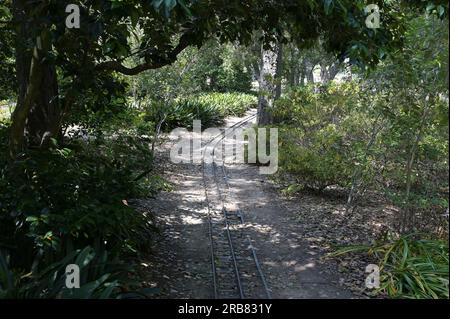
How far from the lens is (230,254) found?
830cm

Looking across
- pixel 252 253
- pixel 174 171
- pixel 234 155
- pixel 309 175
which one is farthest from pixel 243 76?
pixel 252 253

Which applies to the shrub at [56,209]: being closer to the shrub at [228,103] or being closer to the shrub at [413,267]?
the shrub at [413,267]

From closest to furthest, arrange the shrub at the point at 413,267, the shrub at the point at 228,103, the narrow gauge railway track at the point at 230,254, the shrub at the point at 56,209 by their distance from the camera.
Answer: the shrub at the point at 56,209
the shrub at the point at 413,267
the narrow gauge railway track at the point at 230,254
the shrub at the point at 228,103

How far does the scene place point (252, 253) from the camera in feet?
27.5

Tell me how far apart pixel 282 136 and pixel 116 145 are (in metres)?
5.13

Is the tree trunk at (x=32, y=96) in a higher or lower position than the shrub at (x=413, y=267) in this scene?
higher

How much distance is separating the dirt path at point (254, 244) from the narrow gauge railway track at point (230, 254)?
0.40ft

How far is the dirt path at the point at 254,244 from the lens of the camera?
6973 mm

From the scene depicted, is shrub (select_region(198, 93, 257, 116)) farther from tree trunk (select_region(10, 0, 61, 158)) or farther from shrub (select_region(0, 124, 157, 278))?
shrub (select_region(0, 124, 157, 278))

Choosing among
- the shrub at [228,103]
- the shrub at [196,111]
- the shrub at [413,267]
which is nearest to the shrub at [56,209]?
the shrub at [413,267]

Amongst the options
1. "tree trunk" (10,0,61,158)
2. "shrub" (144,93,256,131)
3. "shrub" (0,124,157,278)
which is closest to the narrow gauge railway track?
"shrub" (0,124,157,278)

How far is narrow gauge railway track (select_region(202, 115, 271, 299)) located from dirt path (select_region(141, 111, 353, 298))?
4.8 inches

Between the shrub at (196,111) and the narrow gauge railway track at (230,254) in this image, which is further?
the shrub at (196,111)

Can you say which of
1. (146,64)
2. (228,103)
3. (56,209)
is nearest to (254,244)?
(146,64)
